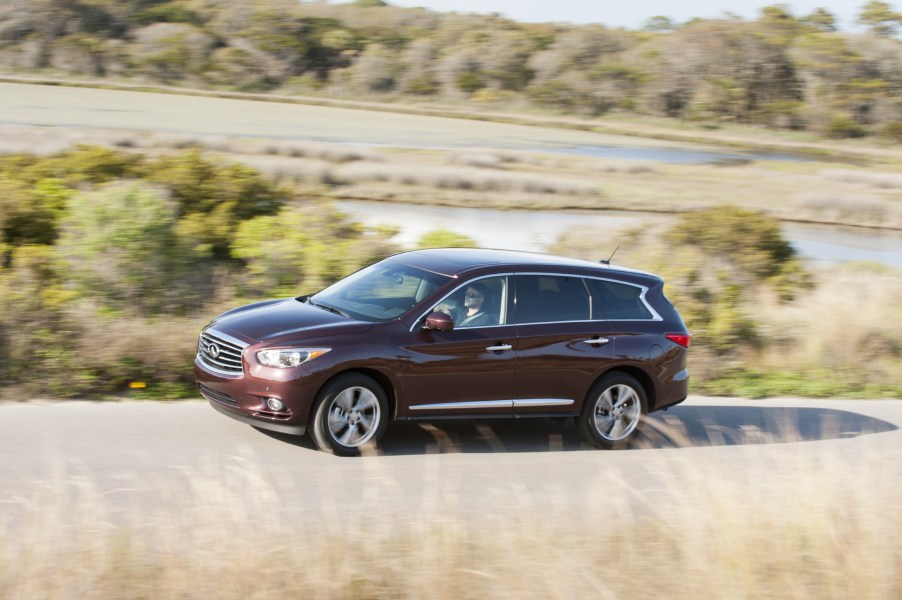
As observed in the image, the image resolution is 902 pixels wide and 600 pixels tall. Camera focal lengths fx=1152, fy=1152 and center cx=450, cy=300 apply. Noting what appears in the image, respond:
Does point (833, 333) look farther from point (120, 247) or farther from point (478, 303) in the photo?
point (120, 247)

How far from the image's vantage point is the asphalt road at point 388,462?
24.5ft

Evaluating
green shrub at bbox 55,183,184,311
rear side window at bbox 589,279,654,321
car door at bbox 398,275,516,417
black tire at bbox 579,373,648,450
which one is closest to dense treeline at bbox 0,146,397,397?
green shrub at bbox 55,183,184,311

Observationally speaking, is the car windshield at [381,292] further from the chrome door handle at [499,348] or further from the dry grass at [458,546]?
the dry grass at [458,546]

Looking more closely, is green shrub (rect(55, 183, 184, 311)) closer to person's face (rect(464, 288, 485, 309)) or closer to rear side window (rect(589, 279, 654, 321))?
person's face (rect(464, 288, 485, 309))

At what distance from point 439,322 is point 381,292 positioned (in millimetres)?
888

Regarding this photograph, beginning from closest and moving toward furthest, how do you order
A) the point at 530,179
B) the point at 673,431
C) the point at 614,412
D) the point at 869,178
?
1. the point at 614,412
2. the point at 673,431
3. the point at 530,179
4. the point at 869,178

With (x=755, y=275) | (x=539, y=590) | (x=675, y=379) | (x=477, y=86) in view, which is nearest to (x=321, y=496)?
(x=539, y=590)

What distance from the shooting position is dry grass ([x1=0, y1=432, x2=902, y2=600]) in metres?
5.55

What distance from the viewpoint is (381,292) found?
31.4ft

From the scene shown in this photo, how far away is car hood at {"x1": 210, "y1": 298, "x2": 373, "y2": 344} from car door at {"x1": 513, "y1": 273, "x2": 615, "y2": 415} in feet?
4.63

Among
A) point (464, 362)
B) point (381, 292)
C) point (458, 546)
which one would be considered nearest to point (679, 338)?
point (464, 362)

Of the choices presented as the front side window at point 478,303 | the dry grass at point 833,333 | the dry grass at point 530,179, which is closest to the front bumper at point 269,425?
the front side window at point 478,303

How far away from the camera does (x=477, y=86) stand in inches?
2756

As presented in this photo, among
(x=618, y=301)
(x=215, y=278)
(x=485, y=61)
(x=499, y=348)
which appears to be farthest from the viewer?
(x=485, y=61)
